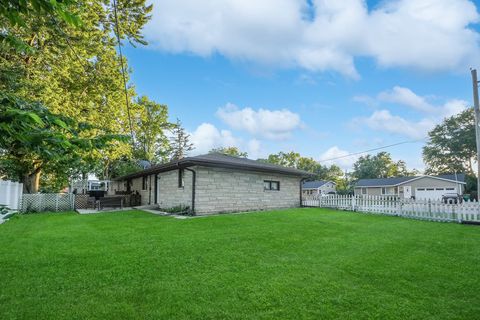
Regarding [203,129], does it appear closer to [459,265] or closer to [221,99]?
[221,99]

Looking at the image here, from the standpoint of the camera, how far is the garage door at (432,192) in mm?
31677

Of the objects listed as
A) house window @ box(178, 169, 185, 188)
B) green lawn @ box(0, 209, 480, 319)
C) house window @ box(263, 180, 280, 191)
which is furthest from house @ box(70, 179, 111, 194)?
green lawn @ box(0, 209, 480, 319)

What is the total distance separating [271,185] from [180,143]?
94.2 feet

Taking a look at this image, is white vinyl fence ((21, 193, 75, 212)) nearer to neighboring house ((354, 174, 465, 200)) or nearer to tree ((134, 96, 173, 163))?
tree ((134, 96, 173, 163))

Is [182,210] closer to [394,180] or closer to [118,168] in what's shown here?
[118,168]

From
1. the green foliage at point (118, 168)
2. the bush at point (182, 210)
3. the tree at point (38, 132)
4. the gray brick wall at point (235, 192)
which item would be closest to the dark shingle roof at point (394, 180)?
the gray brick wall at point (235, 192)

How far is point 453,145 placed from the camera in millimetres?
39969

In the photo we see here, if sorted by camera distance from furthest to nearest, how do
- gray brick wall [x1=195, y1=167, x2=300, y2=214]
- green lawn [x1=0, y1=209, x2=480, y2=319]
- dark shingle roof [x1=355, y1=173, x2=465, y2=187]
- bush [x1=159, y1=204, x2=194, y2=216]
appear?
dark shingle roof [x1=355, y1=173, x2=465, y2=187], gray brick wall [x1=195, y1=167, x2=300, y2=214], bush [x1=159, y1=204, x2=194, y2=216], green lawn [x1=0, y1=209, x2=480, y2=319]

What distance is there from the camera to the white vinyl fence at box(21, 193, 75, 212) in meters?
14.5

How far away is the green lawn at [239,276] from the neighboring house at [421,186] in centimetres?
3050

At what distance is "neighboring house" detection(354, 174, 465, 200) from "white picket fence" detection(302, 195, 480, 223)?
20369 millimetres

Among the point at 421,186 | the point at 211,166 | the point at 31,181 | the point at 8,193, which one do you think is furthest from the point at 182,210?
the point at 421,186

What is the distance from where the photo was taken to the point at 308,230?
7625mm

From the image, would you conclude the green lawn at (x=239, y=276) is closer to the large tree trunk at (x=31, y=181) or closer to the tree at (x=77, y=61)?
the tree at (x=77, y=61)
